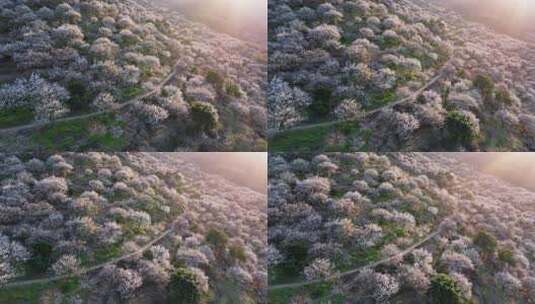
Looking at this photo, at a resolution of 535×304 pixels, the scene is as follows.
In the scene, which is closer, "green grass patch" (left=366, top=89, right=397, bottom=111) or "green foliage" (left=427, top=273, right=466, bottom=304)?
"green foliage" (left=427, top=273, right=466, bottom=304)

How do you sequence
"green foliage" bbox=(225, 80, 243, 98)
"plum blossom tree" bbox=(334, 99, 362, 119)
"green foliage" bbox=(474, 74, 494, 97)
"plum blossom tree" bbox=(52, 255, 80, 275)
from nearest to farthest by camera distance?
1. "plum blossom tree" bbox=(52, 255, 80, 275)
2. "plum blossom tree" bbox=(334, 99, 362, 119)
3. "green foliage" bbox=(225, 80, 243, 98)
4. "green foliage" bbox=(474, 74, 494, 97)

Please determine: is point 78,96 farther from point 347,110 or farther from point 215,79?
point 347,110

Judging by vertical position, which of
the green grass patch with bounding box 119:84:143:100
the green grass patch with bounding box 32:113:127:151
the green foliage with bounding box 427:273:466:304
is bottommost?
the green foliage with bounding box 427:273:466:304

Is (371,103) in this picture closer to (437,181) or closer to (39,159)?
(437,181)

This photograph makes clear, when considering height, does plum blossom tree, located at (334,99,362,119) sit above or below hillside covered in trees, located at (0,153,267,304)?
above

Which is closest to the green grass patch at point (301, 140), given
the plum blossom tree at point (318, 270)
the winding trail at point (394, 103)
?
the winding trail at point (394, 103)

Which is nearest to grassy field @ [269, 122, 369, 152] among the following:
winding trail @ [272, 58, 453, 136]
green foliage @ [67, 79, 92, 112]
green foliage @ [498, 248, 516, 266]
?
winding trail @ [272, 58, 453, 136]

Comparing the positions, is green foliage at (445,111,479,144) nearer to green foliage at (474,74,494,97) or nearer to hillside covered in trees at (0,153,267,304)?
green foliage at (474,74,494,97)
